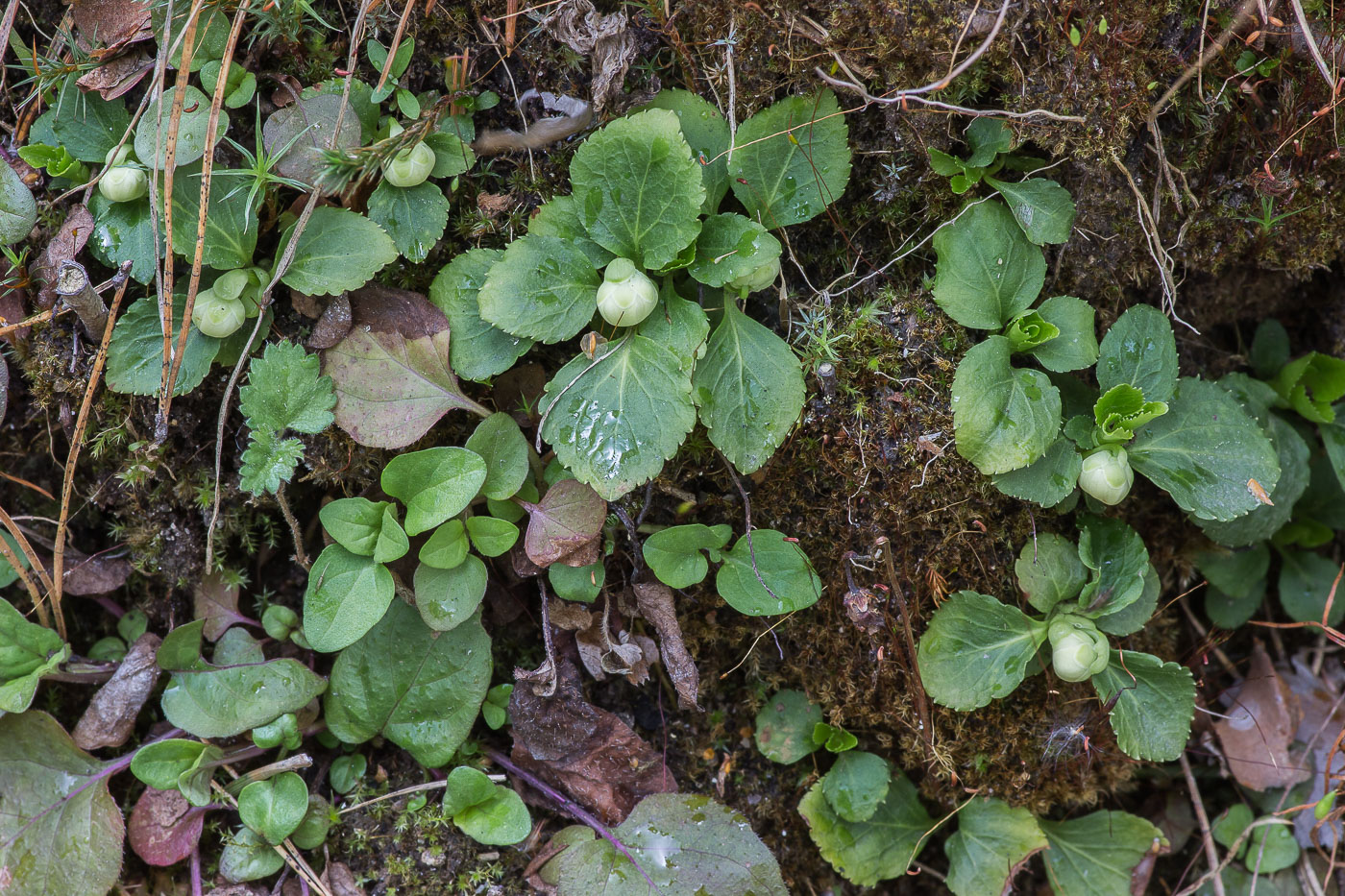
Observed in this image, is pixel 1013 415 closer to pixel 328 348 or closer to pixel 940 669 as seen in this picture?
pixel 940 669

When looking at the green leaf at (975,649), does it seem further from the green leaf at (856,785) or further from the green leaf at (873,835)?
the green leaf at (873,835)

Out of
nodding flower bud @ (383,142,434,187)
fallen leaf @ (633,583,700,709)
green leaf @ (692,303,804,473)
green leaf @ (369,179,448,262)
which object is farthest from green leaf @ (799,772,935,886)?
nodding flower bud @ (383,142,434,187)

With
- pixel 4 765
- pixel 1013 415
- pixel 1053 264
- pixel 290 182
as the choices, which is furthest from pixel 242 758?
pixel 1053 264

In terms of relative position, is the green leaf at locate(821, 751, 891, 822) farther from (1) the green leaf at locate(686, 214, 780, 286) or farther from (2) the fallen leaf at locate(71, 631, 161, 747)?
(2) the fallen leaf at locate(71, 631, 161, 747)

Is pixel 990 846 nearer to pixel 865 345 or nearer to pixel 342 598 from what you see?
pixel 865 345

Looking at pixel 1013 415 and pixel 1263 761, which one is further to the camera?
pixel 1263 761

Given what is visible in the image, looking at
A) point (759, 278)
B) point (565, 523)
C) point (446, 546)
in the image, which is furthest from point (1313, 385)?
point (446, 546)
